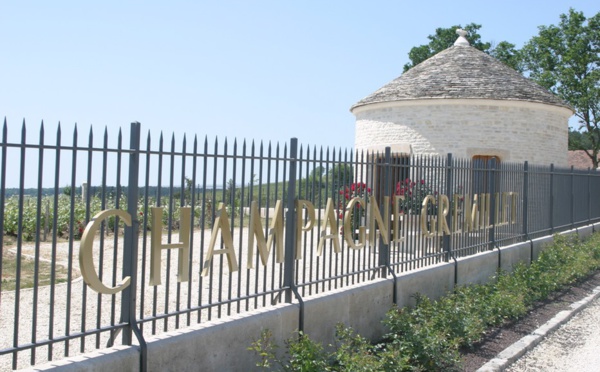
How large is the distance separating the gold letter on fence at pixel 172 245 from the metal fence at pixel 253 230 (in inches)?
0.5

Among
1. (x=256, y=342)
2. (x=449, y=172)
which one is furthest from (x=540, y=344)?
(x=256, y=342)

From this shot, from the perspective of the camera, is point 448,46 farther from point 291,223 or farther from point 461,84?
point 291,223

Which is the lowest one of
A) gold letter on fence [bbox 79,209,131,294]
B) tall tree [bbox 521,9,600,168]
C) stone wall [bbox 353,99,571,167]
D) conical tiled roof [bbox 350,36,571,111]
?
gold letter on fence [bbox 79,209,131,294]

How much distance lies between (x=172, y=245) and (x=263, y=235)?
1.16 metres

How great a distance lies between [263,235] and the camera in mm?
5469

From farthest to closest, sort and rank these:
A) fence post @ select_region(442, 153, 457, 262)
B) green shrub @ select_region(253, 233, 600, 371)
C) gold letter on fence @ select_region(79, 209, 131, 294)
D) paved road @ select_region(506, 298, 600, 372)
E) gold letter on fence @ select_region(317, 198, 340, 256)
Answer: fence post @ select_region(442, 153, 457, 262)
paved road @ select_region(506, 298, 600, 372)
gold letter on fence @ select_region(317, 198, 340, 256)
green shrub @ select_region(253, 233, 600, 371)
gold letter on fence @ select_region(79, 209, 131, 294)

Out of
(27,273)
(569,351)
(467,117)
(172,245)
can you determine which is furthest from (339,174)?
(467,117)

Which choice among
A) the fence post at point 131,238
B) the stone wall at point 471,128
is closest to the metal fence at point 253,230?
the fence post at point 131,238

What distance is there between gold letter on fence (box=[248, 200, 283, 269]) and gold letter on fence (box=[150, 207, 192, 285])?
693 mm

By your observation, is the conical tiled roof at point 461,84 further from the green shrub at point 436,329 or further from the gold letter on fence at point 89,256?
the gold letter on fence at point 89,256

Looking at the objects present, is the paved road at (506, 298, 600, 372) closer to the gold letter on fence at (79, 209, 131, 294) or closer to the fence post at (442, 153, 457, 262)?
the fence post at (442, 153, 457, 262)

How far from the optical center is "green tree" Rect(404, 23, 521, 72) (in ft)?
130

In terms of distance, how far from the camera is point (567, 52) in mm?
39594

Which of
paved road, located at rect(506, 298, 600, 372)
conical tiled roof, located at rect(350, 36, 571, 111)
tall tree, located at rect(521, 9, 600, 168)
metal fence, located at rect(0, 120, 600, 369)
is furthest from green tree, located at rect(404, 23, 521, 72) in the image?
paved road, located at rect(506, 298, 600, 372)
